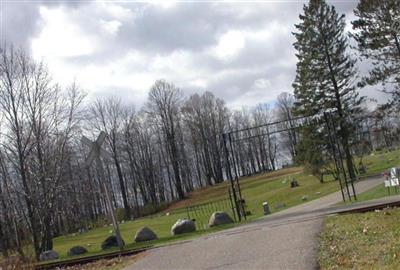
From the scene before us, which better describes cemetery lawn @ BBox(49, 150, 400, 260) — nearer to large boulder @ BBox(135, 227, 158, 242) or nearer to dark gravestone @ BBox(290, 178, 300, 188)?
dark gravestone @ BBox(290, 178, 300, 188)

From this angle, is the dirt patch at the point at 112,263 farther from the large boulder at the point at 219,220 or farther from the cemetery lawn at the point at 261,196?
the cemetery lawn at the point at 261,196

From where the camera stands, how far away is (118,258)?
14.1m

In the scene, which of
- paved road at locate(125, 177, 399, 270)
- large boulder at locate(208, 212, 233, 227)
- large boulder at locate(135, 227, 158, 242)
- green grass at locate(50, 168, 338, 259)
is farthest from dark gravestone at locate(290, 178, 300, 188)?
paved road at locate(125, 177, 399, 270)

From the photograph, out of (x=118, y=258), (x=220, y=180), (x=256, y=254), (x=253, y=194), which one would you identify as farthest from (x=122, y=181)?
(x=256, y=254)

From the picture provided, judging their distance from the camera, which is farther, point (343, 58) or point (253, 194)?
point (253, 194)

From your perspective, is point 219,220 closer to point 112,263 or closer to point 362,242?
point 112,263

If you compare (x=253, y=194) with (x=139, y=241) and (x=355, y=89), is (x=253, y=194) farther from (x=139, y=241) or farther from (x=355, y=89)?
(x=139, y=241)

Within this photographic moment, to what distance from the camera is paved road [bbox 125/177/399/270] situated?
8789mm

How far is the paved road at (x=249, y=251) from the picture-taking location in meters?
8.79

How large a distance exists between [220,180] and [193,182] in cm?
786

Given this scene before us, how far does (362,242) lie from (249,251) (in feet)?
7.54

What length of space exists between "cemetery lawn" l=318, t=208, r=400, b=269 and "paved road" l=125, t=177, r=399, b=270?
0.28 meters

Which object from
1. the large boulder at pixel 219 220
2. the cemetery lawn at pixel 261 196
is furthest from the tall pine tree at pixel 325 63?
the large boulder at pixel 219 220

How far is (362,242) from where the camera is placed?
9.07 meters
